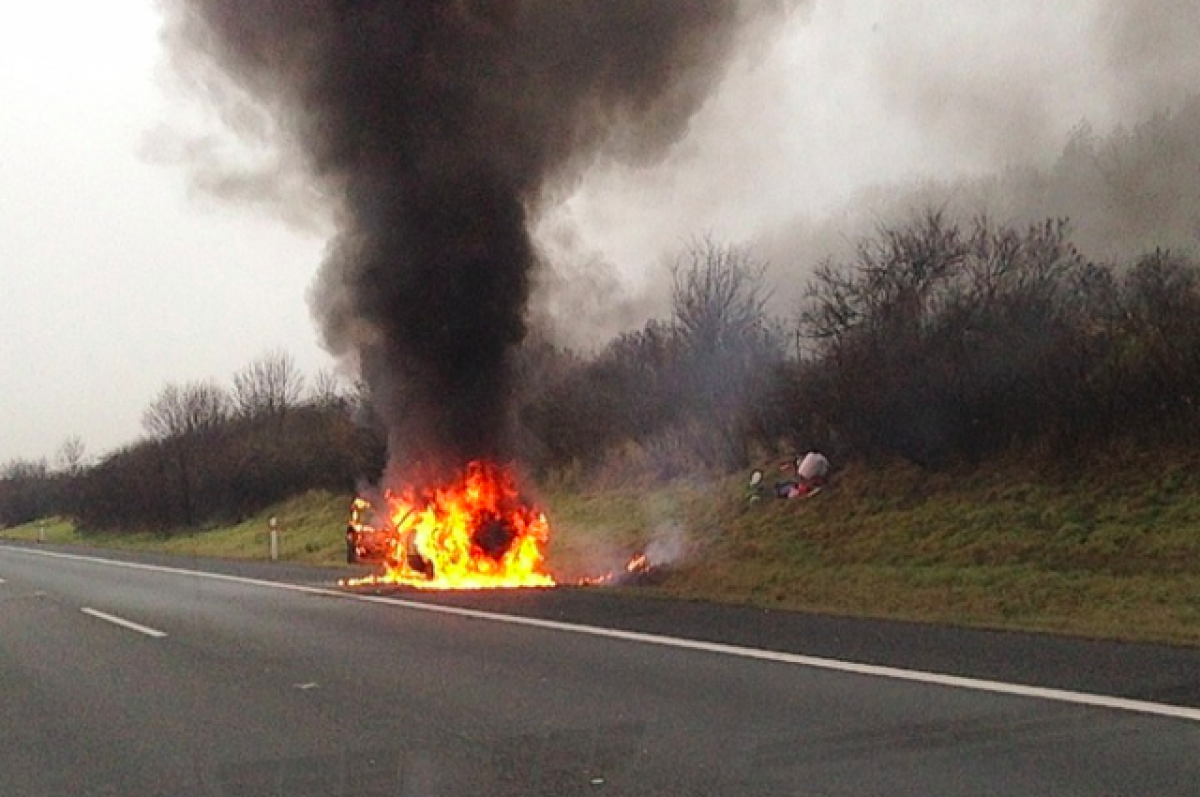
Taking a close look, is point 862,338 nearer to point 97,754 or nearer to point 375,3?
point 375,3

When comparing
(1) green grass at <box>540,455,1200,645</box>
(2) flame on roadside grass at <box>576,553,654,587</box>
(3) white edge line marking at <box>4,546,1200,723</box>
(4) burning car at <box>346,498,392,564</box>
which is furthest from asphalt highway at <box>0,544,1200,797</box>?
(4) burning car at <box>346,498,392,564</box>

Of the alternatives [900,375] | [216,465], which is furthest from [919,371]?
[216,465]

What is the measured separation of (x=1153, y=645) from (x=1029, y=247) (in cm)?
1724

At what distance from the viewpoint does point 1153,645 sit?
9.23 meters

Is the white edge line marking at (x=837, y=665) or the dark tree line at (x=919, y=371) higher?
the dark tree line at (x=919, y=371)

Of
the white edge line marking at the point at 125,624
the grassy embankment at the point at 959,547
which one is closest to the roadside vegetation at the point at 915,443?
the grassy embankment at the point at 959,547

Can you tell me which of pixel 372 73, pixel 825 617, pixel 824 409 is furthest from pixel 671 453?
pixel 825 617

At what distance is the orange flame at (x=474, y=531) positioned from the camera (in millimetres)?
16641

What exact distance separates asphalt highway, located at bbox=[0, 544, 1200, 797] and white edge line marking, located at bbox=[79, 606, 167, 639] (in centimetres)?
10

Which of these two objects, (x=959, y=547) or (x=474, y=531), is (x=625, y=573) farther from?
(x=959, y=547)

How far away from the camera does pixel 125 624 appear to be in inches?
538

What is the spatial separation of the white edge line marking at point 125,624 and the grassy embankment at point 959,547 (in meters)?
5.45

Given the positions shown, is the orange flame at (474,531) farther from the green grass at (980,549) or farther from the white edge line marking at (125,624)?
the white edge line marking at (125,624)

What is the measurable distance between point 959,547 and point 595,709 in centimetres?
1034
